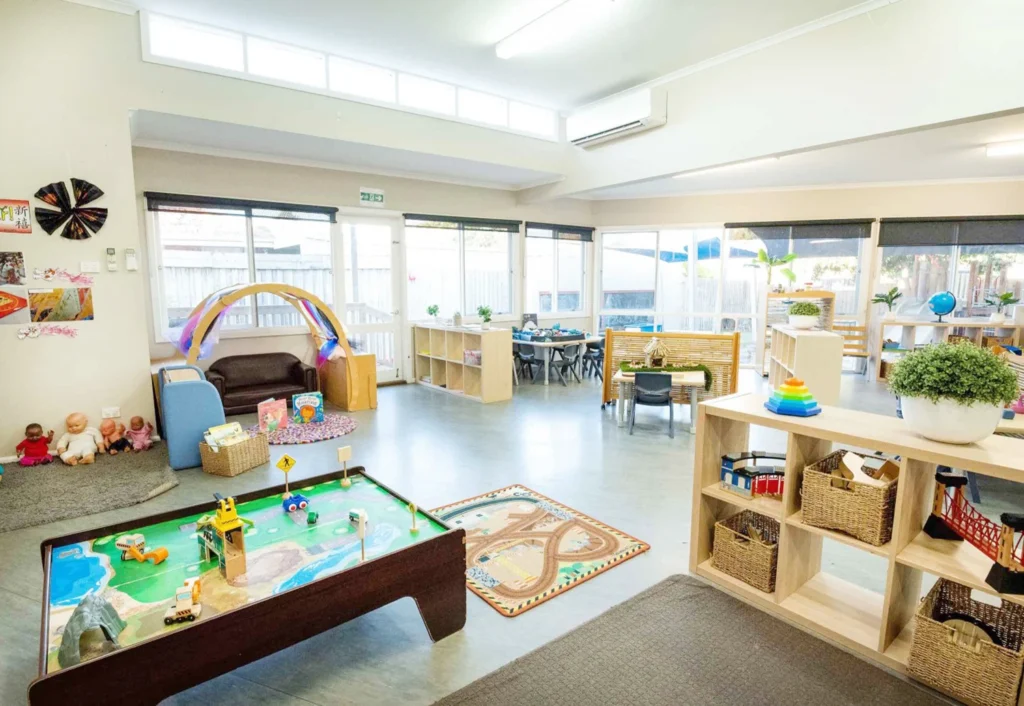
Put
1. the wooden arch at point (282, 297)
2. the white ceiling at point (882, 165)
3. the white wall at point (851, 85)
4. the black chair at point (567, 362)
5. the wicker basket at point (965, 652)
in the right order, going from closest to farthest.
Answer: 1. the wicker basket at point (965, 652)
2. the white wall at point (851, 85)
3. the wooden arch at point (282, 297)
4. the white ceiling at point (882, 165)
5. the black chair at point (567, 362)

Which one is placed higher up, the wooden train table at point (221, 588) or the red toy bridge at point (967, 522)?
the red toy bridge at point (967, 522)

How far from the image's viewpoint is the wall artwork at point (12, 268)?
4.41 m

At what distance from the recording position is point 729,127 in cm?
536

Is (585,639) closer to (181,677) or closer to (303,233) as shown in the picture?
(181,677)

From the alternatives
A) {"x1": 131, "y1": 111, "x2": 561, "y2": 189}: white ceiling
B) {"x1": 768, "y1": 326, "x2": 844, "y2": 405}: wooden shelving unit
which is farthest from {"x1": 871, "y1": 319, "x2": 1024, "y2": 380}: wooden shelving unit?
{"x1": 131, "y1": 111, "x2": 561, "y2": 189}: white ceiling

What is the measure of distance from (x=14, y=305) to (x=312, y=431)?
8.51ft

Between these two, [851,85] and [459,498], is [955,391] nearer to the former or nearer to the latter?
[459,498]

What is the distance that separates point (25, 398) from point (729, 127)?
6.87 metres

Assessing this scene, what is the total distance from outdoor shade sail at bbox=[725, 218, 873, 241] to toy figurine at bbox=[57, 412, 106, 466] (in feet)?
29.3

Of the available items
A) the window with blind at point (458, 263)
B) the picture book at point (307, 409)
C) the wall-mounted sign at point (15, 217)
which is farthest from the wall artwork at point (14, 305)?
the window with blind at point (458, 263)

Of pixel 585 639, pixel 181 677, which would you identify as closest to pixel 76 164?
pixel 181 677

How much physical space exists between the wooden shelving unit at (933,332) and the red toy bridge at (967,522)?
6.50 meters

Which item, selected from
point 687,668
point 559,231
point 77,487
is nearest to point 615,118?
point 559,231

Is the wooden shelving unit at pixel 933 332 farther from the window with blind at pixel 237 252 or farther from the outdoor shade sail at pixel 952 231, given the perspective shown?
the window with blind at pixel 237 252
